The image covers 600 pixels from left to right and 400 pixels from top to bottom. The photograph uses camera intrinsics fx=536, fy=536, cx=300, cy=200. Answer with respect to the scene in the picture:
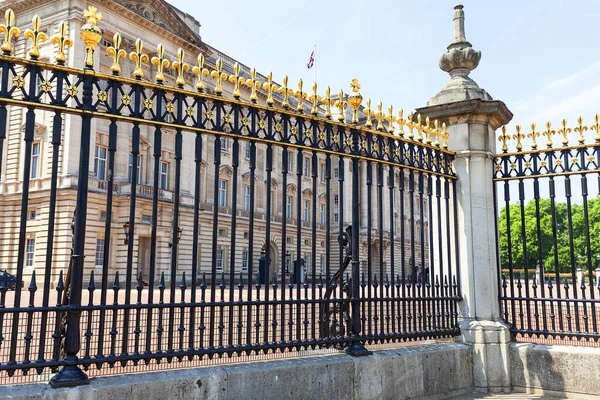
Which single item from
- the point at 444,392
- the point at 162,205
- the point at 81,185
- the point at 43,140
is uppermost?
the point at 43,140

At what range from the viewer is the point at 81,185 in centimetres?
461

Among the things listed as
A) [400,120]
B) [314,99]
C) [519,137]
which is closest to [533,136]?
[519,137]

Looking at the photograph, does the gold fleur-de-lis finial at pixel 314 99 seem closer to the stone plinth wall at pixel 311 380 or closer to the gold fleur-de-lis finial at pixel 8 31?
the stone plinth wall at pixel 311 380

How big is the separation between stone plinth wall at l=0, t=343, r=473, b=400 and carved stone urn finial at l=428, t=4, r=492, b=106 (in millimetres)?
3427

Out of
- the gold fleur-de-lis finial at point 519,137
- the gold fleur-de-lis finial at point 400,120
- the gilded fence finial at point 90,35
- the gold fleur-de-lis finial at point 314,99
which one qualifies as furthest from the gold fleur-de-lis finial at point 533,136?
the gilded fence finial at point 90,35

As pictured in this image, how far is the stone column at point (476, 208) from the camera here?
6.98m

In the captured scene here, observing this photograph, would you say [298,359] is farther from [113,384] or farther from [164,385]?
[113,384]

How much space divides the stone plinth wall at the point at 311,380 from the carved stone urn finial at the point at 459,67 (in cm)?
343

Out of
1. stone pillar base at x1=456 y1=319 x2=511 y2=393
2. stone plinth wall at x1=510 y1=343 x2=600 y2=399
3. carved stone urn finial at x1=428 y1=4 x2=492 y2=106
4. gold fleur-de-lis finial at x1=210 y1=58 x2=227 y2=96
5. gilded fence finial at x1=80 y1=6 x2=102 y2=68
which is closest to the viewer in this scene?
gilded fence finial at x1=80 y1=6 x2=102 y2=68

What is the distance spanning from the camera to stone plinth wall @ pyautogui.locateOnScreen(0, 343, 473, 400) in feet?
14.4

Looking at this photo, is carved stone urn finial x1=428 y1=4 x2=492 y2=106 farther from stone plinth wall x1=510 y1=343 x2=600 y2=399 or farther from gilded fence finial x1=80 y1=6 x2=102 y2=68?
gilded fence finial x1=80 y1=6 x2=102 y2=68

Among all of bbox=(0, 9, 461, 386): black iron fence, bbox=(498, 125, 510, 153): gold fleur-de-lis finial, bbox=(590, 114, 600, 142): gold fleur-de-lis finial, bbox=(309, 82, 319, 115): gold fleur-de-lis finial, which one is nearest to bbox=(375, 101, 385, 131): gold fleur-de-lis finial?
bbox=(0, 9, 461, 386): black iron fence

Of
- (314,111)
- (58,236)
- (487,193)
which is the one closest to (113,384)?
(314,111)

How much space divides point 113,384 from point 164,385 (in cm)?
43
